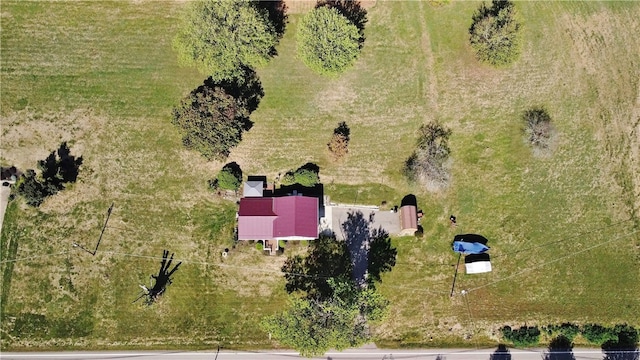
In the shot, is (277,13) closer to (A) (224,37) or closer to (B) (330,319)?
(A) (224,37)

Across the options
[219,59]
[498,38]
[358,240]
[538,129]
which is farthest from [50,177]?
[538,129]

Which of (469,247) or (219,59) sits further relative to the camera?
(469,247)

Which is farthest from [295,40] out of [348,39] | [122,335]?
[122,335]

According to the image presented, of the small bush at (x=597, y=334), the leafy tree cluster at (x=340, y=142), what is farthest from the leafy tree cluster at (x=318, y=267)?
the small bush at (x=597, y=334)

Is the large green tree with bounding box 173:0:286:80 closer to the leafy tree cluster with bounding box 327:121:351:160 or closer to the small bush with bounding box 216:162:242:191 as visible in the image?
the small bush with bounding box 216:162:242:191

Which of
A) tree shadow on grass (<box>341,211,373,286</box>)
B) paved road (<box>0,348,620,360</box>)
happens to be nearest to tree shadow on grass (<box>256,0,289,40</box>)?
tree shadow on grass (<box>341,211,373,286</box>)

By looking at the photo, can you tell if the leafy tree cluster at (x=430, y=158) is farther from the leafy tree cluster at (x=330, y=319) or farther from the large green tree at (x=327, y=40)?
the leafy tree cluster at (x=330, y=319)
